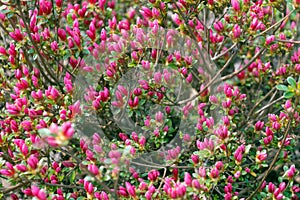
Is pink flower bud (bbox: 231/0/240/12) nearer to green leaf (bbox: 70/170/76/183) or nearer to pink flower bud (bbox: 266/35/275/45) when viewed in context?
pink flower bud (bbox: 266/35/275/45)

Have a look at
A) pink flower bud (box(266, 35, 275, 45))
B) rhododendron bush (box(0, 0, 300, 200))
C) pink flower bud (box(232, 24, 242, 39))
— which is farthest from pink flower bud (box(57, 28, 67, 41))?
pink flower bud (box(266, 35, 275, 45))

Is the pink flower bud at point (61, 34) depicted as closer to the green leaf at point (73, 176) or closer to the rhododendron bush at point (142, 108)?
the rhododendron bush at point (142, 108)

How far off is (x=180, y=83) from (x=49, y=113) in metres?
0.75

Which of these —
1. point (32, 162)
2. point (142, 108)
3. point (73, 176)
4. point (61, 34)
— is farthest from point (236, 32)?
point (32, 162)

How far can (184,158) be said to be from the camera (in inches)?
106

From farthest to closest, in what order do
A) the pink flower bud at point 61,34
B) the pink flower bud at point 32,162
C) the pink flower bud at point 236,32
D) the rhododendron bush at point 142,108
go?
1. the pink flower bud at point 61,34
2. the pink flower bud at point 236,32
3. the rhododendron bush at point 142,108
4. the pink flower bud at point 32,162

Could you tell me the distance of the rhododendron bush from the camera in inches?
94.3

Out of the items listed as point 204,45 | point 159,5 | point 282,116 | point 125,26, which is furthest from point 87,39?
point 282,116

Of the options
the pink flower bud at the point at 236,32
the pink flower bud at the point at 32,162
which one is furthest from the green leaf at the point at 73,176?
the pink flower bud at the point at 236,32

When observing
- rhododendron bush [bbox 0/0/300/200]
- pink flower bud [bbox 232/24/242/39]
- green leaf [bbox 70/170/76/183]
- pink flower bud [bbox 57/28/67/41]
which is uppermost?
pink flower bud [bbox 57/28/67/41]

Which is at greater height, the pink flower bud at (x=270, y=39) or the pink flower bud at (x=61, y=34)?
the pink flower bud at (x=61, y=34)

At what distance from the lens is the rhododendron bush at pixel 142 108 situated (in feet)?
7.86

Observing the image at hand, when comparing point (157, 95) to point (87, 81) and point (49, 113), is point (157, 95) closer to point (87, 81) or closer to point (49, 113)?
point (87, 81)

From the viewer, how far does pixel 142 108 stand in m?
2.61
